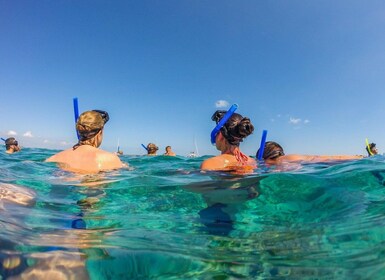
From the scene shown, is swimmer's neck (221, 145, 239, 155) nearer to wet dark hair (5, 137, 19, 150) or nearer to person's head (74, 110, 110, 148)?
person's head (74, 110, 110, 148)

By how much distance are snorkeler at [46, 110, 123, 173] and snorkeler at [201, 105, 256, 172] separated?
2036 millimetres

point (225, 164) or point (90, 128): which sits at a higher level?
point (90, 128)

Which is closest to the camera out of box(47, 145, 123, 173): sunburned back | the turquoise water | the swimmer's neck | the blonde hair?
the turquoise water

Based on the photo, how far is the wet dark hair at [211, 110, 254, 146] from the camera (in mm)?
5543

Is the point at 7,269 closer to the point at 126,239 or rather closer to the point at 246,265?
Result: the point at 126,239

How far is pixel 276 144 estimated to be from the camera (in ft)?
27.6

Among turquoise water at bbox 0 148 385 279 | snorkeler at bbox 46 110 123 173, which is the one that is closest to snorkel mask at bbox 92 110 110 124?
snorkeler at bbox 46 110 123 173

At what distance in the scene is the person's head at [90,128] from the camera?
218 inches

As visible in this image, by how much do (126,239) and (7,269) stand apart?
107cm

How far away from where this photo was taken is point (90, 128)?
5.54m

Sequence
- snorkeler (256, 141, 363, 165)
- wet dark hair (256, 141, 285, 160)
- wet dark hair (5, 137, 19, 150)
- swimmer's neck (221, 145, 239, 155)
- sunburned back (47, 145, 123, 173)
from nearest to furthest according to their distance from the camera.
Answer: sunburned back (47, 145, 123, 173) < swimmer's neck (221, 145, 239, 155) < snorkeler (256, 141, 363, 165) < wet dark hair (256, 141, 285, 160) < wet dark hair (5, 137, 19, 150)

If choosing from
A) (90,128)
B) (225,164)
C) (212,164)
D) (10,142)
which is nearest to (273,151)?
(225,164)

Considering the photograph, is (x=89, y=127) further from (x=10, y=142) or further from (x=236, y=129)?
(x=10, y=142)

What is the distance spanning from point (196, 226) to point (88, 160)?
283 centimetres
